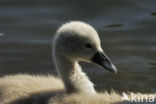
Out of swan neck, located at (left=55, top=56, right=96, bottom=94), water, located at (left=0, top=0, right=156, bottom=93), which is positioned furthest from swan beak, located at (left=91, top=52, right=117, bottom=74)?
water, located at (left=0, top=0, right=156, bottom=93)

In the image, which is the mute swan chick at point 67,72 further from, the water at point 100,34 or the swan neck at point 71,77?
the water at point 100,34

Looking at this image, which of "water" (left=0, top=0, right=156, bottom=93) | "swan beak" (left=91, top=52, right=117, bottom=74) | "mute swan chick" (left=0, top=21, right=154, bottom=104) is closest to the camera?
"mute swan chick" (left=0, top=21, right=154, bottom=104)

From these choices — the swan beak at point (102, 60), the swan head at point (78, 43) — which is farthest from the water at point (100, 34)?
the swan head at point (78, 43)

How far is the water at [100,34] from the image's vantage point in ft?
20.5

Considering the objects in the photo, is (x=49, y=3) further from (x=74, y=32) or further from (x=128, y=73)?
(x=74, y=32)

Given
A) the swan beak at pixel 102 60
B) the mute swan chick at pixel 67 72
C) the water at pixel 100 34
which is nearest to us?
the mute swan chick at pixel 67 72

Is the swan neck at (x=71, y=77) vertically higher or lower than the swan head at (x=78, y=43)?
lower

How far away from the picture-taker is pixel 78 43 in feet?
16.7

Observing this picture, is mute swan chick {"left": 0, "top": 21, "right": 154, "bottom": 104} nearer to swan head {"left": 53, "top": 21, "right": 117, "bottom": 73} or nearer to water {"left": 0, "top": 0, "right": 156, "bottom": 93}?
swan head {"left": 53, "top": 21, "right": 117, "bottom": 73}

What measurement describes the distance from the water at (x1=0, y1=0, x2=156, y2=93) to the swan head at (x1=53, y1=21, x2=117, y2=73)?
3.17 feet

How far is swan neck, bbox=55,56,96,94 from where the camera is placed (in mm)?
5074

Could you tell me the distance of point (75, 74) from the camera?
5.20 metres

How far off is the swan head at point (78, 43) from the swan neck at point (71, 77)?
2.4 inches

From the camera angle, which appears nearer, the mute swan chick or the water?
the mute swan chick
